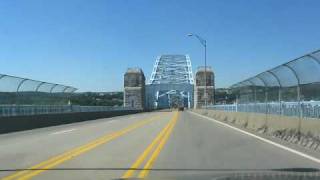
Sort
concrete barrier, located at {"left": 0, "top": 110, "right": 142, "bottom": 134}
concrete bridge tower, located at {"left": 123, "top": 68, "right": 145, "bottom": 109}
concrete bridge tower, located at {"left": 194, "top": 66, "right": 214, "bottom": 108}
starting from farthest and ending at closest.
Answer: concrete bridge tower, located at {"left": 123, "top": 68, "right": 145, "bottom": 109} < concrete bridge tower, located at {"left": 194, "top": 66, "right": 214, "bottom": 108} < concrete barrier, located at {"left": 0, "top": 110, "right": 142, "bottom": 134}

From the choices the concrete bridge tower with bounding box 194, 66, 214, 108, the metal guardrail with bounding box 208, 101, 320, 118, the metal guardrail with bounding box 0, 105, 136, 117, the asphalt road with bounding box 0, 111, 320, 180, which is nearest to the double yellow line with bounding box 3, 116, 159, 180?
the asphalt road with bounding box 0, 111, 320, 180

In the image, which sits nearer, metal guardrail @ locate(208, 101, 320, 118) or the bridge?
the bridge

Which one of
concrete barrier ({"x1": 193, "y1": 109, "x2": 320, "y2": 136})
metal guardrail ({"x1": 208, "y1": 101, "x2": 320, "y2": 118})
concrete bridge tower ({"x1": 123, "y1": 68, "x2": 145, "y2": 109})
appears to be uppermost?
concrete bridge tower ({"x1": 123, "y1": 68, "x2": 145, "y2": 109})

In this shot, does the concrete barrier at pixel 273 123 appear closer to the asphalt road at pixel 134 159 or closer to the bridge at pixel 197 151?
the bridge at pixel 197 151

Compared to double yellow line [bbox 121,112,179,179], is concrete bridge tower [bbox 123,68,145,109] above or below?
above

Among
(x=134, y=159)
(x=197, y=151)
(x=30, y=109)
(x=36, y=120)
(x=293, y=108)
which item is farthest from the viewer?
(x=30, y=109)

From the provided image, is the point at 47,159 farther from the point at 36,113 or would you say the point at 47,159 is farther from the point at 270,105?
the point at 36,113

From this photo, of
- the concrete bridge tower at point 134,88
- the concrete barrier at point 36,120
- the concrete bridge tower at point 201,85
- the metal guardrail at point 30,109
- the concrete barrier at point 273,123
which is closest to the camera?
the concrete barrier at point 273,123

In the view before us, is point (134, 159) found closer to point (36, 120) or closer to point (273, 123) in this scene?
point (273, 123)

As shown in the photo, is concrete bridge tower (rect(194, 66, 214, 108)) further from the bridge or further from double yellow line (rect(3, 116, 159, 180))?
double yellow line (rect(3, 116, 159, 180))

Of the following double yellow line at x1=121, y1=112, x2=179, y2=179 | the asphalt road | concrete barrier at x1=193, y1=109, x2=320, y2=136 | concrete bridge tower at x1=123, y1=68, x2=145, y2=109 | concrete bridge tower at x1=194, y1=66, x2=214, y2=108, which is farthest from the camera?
concrete bridge tower at x1=123, y1=68, x2=145, y2=109

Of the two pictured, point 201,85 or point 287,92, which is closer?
point 287,92

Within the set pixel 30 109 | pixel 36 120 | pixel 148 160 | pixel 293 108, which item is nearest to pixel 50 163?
pixel 148 160

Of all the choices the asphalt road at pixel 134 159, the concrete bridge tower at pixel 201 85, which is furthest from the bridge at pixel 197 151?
the concrete bridge tower at pixel 201 85
